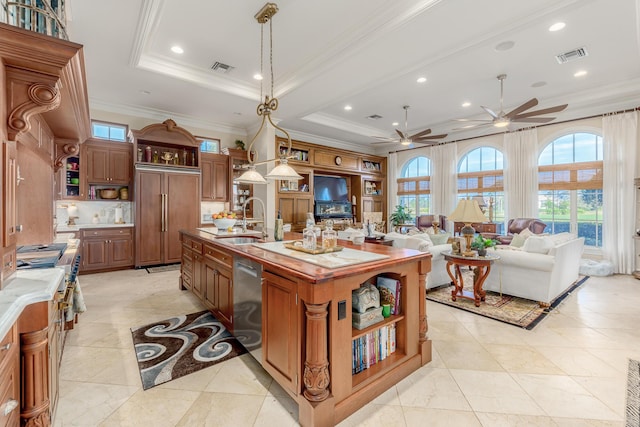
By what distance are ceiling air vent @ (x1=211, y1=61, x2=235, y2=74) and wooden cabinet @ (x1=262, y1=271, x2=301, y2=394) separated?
3647mm

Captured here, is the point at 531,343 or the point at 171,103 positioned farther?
the point at 171,103

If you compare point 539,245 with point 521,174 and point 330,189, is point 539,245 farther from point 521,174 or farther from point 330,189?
point 330,189

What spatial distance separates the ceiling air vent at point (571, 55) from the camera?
3769 millimetres

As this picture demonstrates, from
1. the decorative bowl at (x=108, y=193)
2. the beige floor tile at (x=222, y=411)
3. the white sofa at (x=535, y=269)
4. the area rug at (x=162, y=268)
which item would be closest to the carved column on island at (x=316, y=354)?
the beige floor tile at (x=222, y=411)

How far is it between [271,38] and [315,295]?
3.16 meters

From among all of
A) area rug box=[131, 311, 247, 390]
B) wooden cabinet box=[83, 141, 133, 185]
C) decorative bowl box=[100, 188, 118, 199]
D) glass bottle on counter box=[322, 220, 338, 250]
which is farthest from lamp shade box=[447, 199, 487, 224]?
decorative bowl box=[100, 188, 118, 199]

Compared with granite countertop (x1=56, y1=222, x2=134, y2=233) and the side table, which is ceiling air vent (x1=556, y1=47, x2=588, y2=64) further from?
granite countertop (x1=56, y1=222, x2=134, y2=233)

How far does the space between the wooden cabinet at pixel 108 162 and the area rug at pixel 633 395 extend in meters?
6.83

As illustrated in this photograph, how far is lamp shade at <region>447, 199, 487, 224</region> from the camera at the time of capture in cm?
350

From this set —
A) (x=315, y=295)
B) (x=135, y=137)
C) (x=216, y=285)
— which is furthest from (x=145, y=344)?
(x=135, y=137)

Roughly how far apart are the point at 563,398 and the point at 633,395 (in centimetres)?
48

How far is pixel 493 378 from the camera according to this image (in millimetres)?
2059

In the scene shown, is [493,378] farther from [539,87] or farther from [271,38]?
[539,87]

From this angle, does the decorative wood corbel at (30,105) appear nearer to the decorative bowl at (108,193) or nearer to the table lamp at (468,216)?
the table lamp at (468,216)
